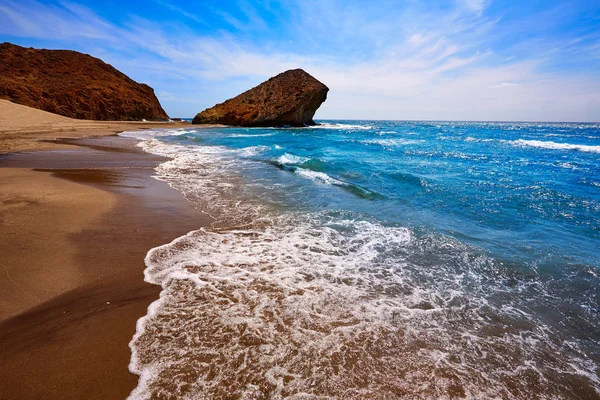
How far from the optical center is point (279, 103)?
51281 mm

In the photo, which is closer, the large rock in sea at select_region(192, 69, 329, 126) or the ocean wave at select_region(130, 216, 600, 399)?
the ocean wave at select_region(130, 216, 600, 399)

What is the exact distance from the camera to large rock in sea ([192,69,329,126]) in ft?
166

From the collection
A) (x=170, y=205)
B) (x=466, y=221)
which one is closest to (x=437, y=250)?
(x=466, y=221)

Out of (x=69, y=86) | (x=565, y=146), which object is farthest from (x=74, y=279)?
(x=69, y=86)

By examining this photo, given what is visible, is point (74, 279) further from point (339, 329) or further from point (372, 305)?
point (372, 305)

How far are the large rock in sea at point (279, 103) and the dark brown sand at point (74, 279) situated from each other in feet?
155

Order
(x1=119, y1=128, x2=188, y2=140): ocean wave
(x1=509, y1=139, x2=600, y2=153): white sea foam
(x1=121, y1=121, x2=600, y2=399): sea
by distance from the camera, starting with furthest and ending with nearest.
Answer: (x1=119, y1=128, x2=188, y2=140): ocean wave, (x1=509, y1=139, x2=600, y2=153): white sea foam, (x1=121, y1=121, x2=600, y2=399): sea

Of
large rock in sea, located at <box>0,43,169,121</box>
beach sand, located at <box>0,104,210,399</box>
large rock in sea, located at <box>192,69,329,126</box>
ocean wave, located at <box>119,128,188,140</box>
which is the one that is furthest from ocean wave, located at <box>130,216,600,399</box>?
large rock in sea, located at <box>0,43,169,121</box>

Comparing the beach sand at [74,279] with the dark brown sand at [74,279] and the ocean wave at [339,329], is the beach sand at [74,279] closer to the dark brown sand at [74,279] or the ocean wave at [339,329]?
the dark brown sand at [74,279]

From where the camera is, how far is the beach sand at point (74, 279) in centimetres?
208

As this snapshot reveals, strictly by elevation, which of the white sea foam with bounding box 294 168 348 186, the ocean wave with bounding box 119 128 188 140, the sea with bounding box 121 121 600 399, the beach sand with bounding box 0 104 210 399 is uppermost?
the ocean wave with bounding box 119 128 188 140

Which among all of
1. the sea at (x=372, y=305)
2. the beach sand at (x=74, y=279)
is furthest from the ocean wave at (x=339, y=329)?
the beach sand at (x=74, y=279)

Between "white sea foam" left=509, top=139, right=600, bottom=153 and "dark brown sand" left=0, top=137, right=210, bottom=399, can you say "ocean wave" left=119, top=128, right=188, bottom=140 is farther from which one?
"white sea foam" left=509, top=139, right=600, bottom=153

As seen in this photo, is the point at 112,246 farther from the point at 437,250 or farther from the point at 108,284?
the point at 437,250
